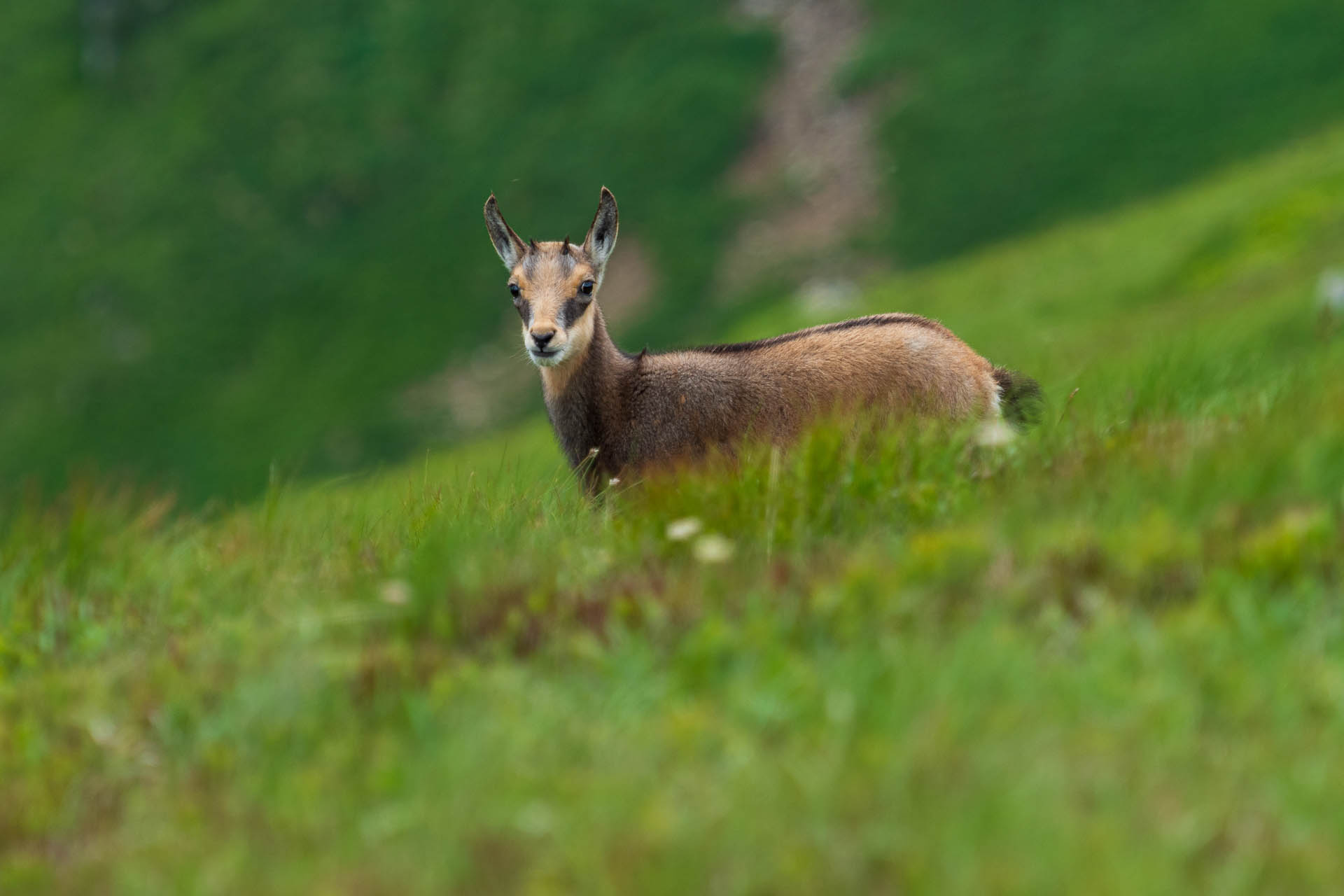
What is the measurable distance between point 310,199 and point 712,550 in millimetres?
66282

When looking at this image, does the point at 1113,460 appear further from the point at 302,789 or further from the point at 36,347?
the point at 36,347

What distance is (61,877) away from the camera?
373 cm

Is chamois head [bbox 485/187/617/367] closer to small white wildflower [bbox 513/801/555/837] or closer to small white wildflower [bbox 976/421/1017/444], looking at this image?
small white wildflower [bbox 976/421/1017/444]

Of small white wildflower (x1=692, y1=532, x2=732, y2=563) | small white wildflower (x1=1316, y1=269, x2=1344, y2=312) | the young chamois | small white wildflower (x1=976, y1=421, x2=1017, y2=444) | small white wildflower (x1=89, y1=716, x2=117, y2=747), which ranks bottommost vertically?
small white wildflower (x1=89, y1=716, x2=117, y2=747)

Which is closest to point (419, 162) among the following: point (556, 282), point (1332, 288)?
point (1332, 288)

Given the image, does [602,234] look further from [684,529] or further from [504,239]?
[684,529]

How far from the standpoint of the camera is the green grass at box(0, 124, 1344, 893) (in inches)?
132

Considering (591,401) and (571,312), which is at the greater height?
(571,312)

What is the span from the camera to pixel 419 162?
220 ft

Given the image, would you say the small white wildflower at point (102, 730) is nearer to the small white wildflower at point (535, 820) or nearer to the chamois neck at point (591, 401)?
the small white wildflower at point (535, 820)

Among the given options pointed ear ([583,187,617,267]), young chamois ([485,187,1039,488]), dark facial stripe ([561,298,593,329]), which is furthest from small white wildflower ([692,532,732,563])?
pointed ear ([583,187,617,267])

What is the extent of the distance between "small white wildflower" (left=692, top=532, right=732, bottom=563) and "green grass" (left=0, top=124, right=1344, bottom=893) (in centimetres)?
4

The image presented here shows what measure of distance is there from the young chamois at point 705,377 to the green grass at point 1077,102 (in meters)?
45.5

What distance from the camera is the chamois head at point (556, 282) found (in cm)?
977
